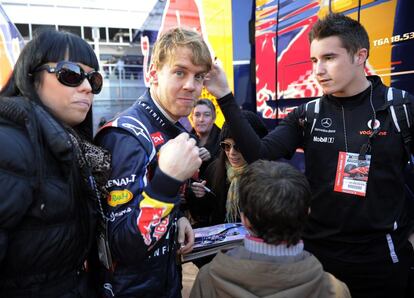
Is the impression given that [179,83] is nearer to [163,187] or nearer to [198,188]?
[163,187]

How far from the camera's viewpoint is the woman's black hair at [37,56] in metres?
1.08

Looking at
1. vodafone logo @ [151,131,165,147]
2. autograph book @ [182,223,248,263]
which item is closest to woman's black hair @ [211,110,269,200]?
autograph book @ [182,223,248,263]

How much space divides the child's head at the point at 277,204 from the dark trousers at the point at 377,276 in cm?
64

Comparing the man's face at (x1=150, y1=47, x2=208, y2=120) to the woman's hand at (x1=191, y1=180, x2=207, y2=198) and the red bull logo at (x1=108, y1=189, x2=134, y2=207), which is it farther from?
the woman's hand at (x1=191, y1=180, x2=207, y2=198)

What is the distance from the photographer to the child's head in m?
1.03

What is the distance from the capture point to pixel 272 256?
1.04 meters

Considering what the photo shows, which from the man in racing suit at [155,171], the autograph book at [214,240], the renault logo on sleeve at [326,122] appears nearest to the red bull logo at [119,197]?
the man in racing suit at [155,171]

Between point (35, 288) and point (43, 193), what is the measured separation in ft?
0.98

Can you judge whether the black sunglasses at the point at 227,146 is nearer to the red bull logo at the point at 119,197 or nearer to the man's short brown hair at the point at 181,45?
the man's short brown hair at the point at 181,45

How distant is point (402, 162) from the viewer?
1.51m

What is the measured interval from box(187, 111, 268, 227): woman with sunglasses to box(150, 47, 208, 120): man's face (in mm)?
653

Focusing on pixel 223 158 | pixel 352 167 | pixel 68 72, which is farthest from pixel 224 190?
pixel 68 72

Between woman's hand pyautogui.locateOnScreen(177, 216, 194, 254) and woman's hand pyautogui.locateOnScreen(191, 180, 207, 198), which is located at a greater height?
woman's hand pyautogui.locateOnScreen(191, 180, 207, 198)

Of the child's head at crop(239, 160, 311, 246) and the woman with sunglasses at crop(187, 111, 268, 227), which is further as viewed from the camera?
the woman with sunglasses at crop(187, 111, 268, 227)
